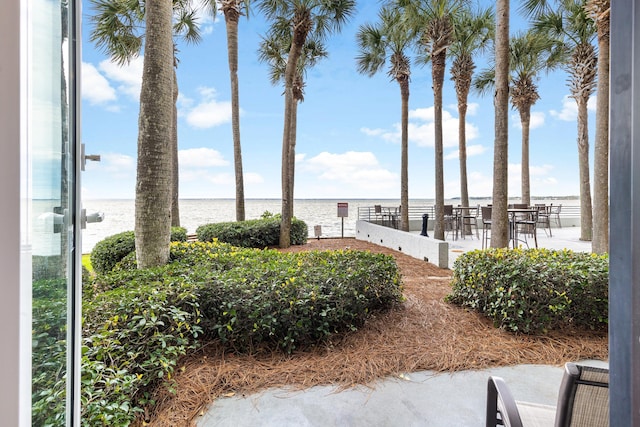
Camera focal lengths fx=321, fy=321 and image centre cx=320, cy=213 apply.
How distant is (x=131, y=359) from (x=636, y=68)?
2.23 m

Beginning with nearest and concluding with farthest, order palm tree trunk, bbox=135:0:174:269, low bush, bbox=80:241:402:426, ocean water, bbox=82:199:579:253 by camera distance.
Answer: low bush, bbox=80:241:402:426, palm tree trunk, bbox=135:0:174:269, ocean water, bbox=82:199:579:253

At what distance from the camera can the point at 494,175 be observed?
4832 mm

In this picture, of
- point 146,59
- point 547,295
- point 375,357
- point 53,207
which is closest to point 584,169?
point 547,295

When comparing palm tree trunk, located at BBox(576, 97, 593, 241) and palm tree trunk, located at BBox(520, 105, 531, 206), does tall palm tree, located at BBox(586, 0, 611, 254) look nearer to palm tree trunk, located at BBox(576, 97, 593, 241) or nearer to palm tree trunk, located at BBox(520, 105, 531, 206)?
palm tree trunk, located at BBox(576, 97, 593, 241)

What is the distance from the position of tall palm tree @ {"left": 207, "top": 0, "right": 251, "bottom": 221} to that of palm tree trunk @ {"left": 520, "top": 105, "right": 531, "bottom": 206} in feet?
32.4

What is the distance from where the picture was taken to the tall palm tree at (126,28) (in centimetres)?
712

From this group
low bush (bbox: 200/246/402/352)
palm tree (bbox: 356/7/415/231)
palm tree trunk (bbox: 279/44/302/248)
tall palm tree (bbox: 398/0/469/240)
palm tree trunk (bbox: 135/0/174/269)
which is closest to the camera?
low bush (bbox: 200/246/402/352)

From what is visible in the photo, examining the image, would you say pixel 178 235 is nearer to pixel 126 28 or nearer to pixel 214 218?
pixel 126 28

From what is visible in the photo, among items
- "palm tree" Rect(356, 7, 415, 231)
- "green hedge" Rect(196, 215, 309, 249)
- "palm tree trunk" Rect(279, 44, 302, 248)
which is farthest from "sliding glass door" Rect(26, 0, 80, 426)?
"palm tree" Rect(356, 7, 415, 231)

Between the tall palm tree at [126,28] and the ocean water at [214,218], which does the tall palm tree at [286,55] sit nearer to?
the tall palm tree at [126,28]

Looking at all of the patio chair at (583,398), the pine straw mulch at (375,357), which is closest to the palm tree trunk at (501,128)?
the pine straw mulch at (375,357)

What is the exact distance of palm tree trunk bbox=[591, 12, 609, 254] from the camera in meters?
5.00

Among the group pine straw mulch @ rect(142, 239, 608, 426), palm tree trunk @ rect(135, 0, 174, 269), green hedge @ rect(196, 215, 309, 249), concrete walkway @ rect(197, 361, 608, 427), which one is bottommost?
concrete walkway @ rect(197, 361, 608, 427)

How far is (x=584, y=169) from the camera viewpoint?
8.21 metres
